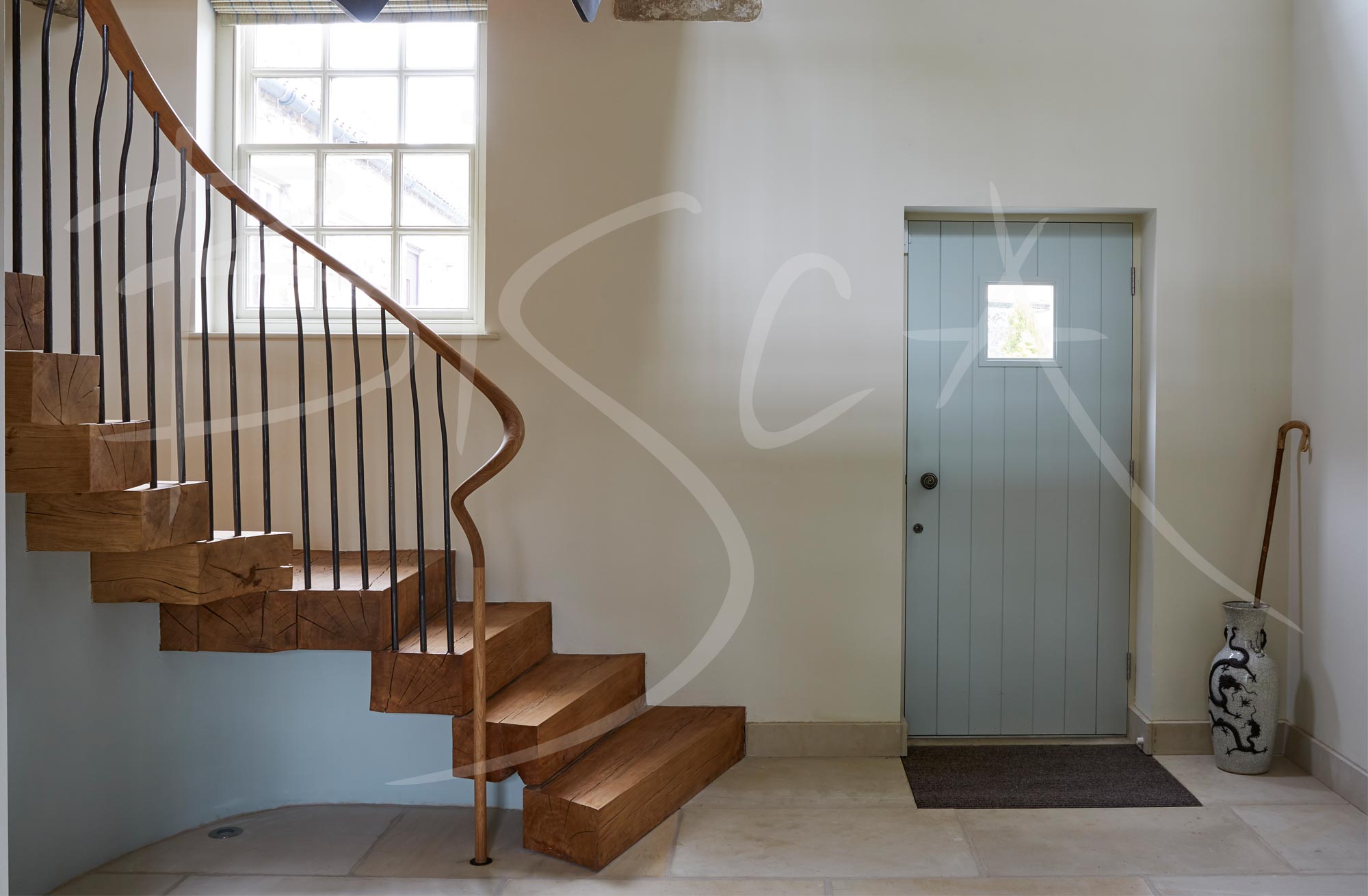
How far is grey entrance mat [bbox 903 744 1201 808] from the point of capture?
114 inches

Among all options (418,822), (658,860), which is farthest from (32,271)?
(658,860)

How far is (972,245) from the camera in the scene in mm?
3391

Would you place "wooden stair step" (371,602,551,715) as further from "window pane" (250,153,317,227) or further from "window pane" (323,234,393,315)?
"window pane" (250,153,317,227)

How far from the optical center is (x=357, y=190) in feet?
11.6

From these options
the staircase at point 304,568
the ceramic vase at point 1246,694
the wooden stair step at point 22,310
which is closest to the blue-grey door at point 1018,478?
the ceramic vase at point 1246,694

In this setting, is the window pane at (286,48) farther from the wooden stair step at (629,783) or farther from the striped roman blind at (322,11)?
the wooden stair step at (629,783)

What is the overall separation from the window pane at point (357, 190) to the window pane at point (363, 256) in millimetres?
53

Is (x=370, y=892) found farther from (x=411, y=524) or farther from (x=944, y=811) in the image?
(x=944, y=811)

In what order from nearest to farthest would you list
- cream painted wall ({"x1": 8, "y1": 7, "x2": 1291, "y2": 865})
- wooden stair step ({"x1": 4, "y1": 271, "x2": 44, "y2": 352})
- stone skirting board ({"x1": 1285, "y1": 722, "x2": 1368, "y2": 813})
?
wooden stair step ({"x1": 4, "y1": 271, "x2": 44, "y2": 352}) < stone skirting board ({"x1": 1285, "y1": 722, "x2": 1368, "y2": 813}) < cream painted wall ({"x1": 8, "y1": 7, "x2": 1291, "y2": 865})

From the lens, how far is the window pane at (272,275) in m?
3.49

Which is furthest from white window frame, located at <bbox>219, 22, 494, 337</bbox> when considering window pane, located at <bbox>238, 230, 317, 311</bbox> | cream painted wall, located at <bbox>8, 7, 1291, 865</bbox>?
cream painted wall, located at <bbox>8, 7, 1291, 865</bbox>

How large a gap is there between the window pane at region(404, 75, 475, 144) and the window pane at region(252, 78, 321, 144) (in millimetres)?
382

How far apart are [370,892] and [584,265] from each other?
2.17 meters

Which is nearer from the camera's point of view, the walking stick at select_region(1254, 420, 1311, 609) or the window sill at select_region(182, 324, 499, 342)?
the walking stick at select_region(1254, 420, 1311, 609)
